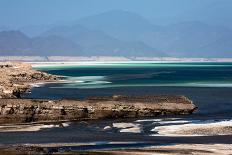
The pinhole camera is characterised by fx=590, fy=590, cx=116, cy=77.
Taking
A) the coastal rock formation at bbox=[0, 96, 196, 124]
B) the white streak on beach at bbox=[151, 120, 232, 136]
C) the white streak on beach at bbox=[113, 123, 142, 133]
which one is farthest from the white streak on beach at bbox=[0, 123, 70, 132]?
the white streak on beach at bbox=[151, 120, 232, 136]

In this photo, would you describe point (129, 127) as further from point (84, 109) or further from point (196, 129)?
point (84, 109)

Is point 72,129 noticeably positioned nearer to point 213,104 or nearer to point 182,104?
point 182,104

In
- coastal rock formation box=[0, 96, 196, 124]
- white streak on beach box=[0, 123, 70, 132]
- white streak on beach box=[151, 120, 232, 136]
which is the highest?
coastal rock formation box=[0, 96, 196, 124]

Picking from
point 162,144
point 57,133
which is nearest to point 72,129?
point 57,133

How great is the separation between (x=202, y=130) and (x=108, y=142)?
8.33 m

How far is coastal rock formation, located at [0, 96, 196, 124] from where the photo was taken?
157 feet

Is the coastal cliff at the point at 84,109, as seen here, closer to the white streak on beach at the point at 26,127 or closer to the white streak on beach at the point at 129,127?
the white streak on beach at the point at 26,127

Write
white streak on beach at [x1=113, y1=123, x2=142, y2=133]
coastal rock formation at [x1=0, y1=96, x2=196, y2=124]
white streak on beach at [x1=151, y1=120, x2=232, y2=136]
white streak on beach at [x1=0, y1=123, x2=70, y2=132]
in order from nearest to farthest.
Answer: white streak on beach at [x1=151, y1=120, x2=232, y2=136]
white streak on beach at [x1=113, y1=123, x2=142, y2=133]
white streak on beach at [x1=0, y1=123, x2=70, y2=132]
coastal rock formation at [x1=0, y1=96, x2=196, y2=124]

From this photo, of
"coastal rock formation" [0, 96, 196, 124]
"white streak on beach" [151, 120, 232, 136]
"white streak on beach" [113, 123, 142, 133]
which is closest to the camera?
"white streak on beach" [151, 120, 232, 136]

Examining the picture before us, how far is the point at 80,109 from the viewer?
49.9 meters

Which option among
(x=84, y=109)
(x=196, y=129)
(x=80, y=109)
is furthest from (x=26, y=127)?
(x=196, y=129)

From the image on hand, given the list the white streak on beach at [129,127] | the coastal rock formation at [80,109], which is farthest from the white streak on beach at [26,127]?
the white streak on beach at [129,127]

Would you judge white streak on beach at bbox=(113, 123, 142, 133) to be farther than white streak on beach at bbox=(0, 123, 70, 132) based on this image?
No

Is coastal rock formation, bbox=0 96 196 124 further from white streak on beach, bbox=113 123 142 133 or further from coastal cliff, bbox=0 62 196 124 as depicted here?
white streak on beach, bbox=113 123 142 133
